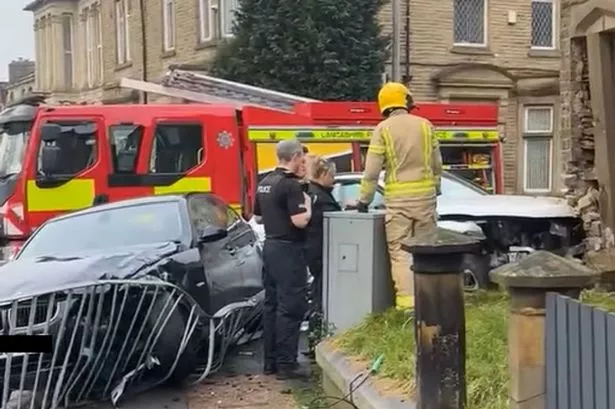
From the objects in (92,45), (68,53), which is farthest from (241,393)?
(68,53)

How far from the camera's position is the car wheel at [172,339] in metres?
6.90

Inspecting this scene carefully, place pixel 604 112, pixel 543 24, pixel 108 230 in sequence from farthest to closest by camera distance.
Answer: pixel 543 24 → pixel 604 112 → pixel 108 230

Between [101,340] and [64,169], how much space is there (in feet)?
23.6

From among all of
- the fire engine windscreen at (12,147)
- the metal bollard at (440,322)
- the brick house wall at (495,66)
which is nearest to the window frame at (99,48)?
the brick house wall at (495,66)

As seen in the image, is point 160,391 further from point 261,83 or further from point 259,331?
point 261,83

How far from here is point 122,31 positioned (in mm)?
27500

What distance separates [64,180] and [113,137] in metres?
0.89

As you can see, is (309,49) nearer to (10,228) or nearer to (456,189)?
(10,228)

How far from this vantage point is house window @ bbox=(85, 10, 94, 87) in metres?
30.7

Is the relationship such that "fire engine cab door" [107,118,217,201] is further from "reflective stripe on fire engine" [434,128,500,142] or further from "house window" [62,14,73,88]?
"house window" [62,14,73,88]

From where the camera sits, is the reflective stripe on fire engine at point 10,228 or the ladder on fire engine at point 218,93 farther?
the ladder on fire engine at point 218,93

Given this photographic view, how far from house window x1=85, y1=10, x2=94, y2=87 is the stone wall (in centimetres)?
2240

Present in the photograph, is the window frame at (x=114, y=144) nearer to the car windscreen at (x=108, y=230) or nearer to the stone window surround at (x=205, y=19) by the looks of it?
the car windscreen at (x=108, y=230)

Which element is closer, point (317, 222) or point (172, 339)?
point (172, 339)
